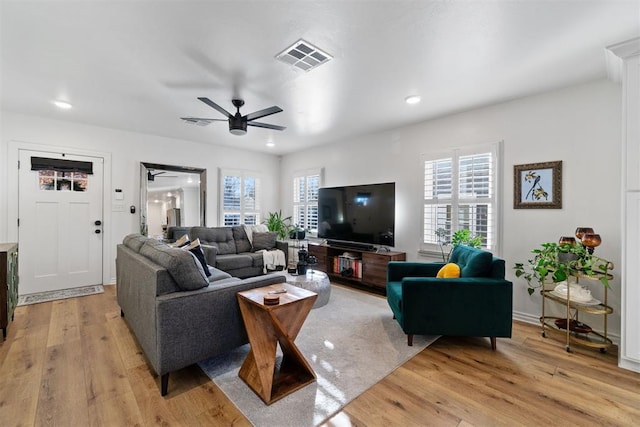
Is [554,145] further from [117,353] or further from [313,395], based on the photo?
[117,353]

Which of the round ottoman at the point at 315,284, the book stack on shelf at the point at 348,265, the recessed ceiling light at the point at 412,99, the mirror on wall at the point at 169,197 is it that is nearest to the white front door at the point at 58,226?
the mirror on wall at the point at 169,197

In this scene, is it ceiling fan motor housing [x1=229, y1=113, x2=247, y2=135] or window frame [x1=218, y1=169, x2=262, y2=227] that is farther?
window frame [x1=218, y1=169, x2=262, y2=227]

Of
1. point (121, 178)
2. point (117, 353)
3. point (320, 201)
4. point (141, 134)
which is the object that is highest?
point (141, 134)

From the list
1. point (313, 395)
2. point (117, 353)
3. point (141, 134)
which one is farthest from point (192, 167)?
point (313, 395)

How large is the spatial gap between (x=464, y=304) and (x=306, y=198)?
405cm

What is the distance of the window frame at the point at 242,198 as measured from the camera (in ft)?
18.9

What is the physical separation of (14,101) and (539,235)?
21.3ft

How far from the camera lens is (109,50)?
2.36 meters

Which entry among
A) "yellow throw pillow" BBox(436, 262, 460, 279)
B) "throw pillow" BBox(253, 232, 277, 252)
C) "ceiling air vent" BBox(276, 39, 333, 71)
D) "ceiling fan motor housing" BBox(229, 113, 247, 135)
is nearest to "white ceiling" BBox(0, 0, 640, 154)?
"ceiling air vent" BBox(276, 39, 333, 71)

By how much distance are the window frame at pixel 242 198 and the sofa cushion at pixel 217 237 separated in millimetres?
753

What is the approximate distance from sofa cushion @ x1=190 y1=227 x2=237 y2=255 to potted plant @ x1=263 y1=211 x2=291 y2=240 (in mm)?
1116

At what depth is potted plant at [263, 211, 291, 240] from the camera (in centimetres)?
611

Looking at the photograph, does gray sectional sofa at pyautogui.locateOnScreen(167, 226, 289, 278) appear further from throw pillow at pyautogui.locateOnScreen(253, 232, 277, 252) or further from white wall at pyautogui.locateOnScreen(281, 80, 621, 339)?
white wall at pyautogui.locateOnScreen(281, 80, 621, 339)

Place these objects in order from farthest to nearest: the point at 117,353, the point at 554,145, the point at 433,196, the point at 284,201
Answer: the point at 284,201 < the point at 433,196 < the point at 554,145 < the point at 117,353
